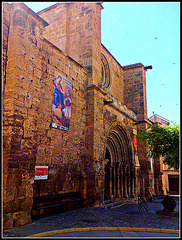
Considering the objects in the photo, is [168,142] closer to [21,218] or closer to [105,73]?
[21,218]

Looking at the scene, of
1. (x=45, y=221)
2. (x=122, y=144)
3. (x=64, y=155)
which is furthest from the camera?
(x=122, y=144)

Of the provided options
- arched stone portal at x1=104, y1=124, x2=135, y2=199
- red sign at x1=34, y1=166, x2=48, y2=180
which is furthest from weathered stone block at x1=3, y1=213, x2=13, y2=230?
arched stone portal at x1=104, y1=124, x2=135, y2=199

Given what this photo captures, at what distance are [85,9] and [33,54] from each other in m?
5.91

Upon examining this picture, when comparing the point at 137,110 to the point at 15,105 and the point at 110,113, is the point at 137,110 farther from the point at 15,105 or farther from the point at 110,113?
the point at 15,105

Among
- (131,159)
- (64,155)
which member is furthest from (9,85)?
(131,159)

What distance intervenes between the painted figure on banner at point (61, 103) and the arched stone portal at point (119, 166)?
440cm

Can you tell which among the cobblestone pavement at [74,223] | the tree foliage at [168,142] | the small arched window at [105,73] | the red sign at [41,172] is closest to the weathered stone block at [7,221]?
the cobblestone pavement at [74,223]

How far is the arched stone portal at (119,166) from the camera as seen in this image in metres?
12.8

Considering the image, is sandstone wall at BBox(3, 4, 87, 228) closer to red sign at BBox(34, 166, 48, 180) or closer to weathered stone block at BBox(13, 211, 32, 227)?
weathered stone block at BBox(13, 211, 32, 227)

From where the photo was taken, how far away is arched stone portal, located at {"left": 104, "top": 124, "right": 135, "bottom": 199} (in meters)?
12.8

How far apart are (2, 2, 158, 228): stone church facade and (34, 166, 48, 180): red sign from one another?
0.18 m

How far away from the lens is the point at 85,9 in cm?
1104

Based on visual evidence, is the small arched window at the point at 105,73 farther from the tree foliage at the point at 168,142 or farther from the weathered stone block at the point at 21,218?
the weathered stone block at the point at 21,218

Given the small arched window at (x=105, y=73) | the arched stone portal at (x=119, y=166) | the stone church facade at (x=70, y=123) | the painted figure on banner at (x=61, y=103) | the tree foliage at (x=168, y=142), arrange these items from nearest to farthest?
the stone church facade at (x=70, y=123) → the tree foliage at (x=168, y=142) → the painted figure on banner at (x=61, y=103) → the arched stone portal at (x=119, y=166) → the small arched window at (x=105, y=73)
